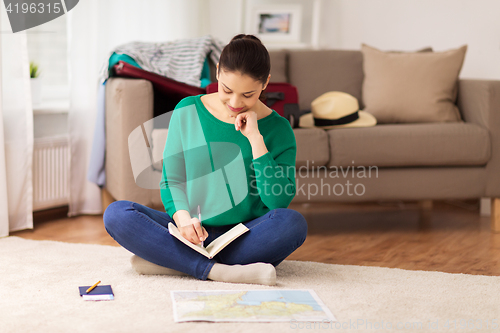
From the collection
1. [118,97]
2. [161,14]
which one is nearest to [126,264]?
[118,97]

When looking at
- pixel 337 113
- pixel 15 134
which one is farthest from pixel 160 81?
pixel 337 113

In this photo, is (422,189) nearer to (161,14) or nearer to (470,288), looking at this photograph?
(470,288)

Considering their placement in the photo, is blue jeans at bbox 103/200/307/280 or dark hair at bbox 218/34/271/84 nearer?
dark hair at bbox 218/34/271/84

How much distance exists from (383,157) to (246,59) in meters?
1.00

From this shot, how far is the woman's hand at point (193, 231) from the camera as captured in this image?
1.30 m

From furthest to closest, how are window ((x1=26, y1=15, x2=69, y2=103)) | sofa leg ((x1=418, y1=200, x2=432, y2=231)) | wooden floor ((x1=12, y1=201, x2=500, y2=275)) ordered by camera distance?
window ((x1=26, y1=15, x2=69, y2=103))
sofa leg ((x1=418, y1=200, x2=432, y2=231))
wooden floor ((x1=12, y1=201, x2=500, y2=275))

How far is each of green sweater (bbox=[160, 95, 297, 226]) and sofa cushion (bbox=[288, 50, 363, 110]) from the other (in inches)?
47.9

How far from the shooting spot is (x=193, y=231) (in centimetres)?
130

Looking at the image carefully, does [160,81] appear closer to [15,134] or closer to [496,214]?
[15,134]

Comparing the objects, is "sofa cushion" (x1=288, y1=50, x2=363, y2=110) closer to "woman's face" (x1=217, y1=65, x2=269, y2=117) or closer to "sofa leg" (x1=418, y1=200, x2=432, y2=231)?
"sofa leg" (x1=418, y1=200, x2=432, y2=231)

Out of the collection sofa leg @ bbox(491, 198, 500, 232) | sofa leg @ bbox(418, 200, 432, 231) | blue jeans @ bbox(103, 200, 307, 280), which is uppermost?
blue jeans @ bbox(103, 200, 307, 280)

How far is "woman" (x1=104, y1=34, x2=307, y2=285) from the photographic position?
4.35 ft

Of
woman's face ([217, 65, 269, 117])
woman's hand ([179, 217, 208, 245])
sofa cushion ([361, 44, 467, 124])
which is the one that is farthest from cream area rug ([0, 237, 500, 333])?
sofa cushion ([361, 44, 467, 124])

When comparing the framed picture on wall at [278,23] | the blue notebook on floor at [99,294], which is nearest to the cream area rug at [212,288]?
the blue notebook on floor at [99,294]
